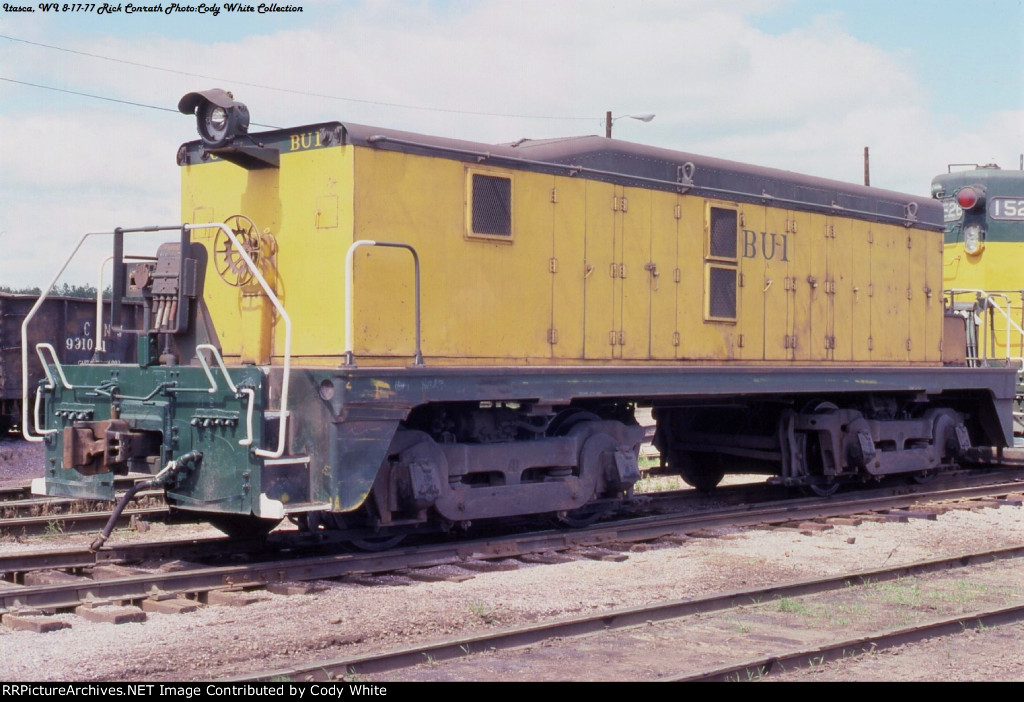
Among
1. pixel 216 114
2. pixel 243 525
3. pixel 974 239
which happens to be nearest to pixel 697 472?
pixel 243 525

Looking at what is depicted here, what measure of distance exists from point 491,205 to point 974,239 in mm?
10393

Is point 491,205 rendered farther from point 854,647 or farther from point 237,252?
point 854,647

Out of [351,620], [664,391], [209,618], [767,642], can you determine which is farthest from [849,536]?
[209,618]

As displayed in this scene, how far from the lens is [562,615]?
271 inches

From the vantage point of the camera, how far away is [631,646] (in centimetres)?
610

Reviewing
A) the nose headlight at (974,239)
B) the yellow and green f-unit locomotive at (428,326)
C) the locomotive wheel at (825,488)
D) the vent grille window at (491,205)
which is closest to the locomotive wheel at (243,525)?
the yellow and green f-unit locomotive at (428,326)

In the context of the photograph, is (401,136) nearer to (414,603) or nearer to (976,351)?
(414,603)

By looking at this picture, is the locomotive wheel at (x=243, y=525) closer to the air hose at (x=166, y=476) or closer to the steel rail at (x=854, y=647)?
the air hose at (x=166, y=476)

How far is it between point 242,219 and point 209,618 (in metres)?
3.41

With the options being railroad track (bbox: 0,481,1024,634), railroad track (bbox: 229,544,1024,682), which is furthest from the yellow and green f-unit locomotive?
railroad track (bbox: 229,544,1024,682)

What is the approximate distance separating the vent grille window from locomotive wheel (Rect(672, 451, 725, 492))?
182 inches

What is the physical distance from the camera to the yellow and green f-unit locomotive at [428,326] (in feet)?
25.5

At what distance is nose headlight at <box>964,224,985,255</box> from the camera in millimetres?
16797

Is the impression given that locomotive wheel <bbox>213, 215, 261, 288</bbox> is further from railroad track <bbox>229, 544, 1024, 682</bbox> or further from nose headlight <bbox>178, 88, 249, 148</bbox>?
railroad track <bbox>229, 544, 1024, 682</bbox>
